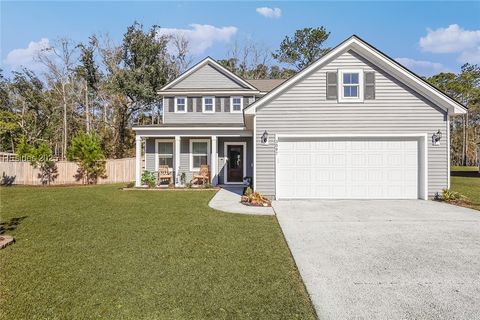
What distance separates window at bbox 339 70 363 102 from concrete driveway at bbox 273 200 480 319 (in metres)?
4.37

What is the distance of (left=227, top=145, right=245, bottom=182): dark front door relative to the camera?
637 inches

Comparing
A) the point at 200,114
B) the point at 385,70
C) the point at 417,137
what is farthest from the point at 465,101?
the point at 200,114

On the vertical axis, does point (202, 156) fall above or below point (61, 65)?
below

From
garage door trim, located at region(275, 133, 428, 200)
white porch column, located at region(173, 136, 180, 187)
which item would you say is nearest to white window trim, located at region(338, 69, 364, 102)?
garage door trim, located at region(275, 133, 428, 200)

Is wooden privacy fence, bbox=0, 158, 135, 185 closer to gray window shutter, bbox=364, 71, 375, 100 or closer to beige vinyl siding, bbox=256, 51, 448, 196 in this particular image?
beige vinyl siding, bbox=256, 51, 448, 196

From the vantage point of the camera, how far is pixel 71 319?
113 inches

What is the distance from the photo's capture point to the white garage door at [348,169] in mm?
10523

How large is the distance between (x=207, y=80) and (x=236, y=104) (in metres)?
2.33

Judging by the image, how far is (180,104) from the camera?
17.4 m

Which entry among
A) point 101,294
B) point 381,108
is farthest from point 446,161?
point 101,294

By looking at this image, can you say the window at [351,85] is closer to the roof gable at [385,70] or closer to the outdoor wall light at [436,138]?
the roof gable at [385,70]

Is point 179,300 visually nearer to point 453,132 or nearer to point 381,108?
point 381,108

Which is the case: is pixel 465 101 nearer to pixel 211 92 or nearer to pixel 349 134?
pixel 211 92

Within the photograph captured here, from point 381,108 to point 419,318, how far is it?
29.4 ft
